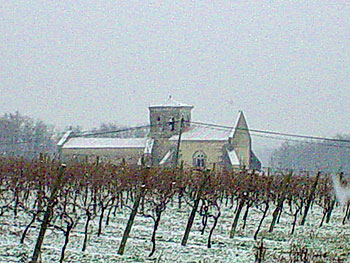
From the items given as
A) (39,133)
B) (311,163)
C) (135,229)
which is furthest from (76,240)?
(311,163)

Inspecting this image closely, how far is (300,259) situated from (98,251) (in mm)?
4181

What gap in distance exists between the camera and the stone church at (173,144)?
49.2m

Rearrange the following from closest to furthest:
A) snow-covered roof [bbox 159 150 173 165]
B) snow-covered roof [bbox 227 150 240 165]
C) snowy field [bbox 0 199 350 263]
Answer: snowy field [bbox 0 199 350 263] < snow-covered roof [bbox 227 150 240 165] < snow-covered roof [bbox 159 150 173 165]

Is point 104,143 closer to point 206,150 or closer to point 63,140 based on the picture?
point 63,140

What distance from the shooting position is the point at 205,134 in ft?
165

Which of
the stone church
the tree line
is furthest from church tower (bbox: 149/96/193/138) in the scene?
the tree line

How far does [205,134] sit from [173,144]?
2.65 m

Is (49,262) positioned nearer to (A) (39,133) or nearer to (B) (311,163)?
(A) (39,133)

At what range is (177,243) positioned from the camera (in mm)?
14984

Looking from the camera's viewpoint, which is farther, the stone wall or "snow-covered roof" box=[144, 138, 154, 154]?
"snow-covered roof" box=[144, 138, 154, 154]

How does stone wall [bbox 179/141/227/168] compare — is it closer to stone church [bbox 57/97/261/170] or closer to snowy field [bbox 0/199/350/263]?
stone church [bbox 57/97/261/170]

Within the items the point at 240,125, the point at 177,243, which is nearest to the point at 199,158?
the point at 240,125

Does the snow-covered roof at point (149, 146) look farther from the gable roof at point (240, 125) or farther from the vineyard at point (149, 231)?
the vineyard at point (149, 231)

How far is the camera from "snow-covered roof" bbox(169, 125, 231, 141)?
4947cm
